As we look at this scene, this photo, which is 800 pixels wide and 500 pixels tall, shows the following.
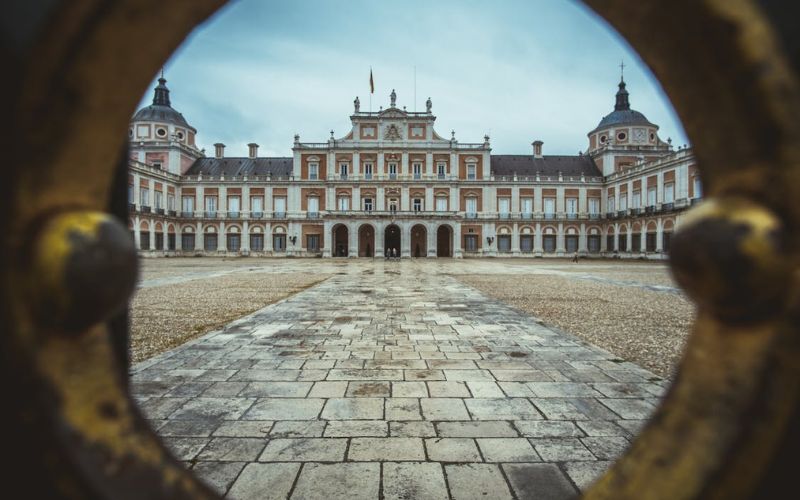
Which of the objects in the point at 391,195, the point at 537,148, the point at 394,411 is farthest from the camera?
the point at 537,148

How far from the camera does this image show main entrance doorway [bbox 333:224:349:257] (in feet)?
133

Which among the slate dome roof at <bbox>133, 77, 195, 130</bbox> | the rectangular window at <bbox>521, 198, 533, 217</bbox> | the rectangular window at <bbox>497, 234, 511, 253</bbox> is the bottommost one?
the rectangular window at <bbox>497, 234, 511, 253</bbox>

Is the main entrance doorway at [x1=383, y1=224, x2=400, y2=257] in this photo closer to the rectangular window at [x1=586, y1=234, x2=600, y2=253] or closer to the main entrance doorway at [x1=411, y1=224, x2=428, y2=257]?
the main entrance doorway at [x1=411, y1=224, x2=428, y2=257]

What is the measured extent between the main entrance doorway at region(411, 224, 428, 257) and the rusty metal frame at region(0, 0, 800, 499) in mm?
40036

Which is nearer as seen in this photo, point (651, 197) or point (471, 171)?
point (651, 197)

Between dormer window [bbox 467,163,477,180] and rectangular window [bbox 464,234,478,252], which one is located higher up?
dormer window [bbox 467,163,477,180]

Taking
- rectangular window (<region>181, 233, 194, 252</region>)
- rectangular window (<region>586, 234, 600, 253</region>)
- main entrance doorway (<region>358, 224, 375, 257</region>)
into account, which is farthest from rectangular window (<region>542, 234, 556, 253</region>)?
rectangular window (<region>181, 233, 194, 252</region>)

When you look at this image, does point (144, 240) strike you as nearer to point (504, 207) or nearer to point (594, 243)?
point (504, 207)

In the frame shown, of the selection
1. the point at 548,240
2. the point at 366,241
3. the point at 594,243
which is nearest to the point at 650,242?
the point at 594,243

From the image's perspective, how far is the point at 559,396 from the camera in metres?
2.90

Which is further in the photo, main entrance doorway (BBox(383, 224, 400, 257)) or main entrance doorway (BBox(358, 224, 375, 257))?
main entrance doorway (BBox(358, 224, 375, 257))

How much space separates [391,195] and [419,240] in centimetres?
517

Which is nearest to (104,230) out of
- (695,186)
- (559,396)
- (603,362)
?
(559,396)

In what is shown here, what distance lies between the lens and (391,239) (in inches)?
1639
